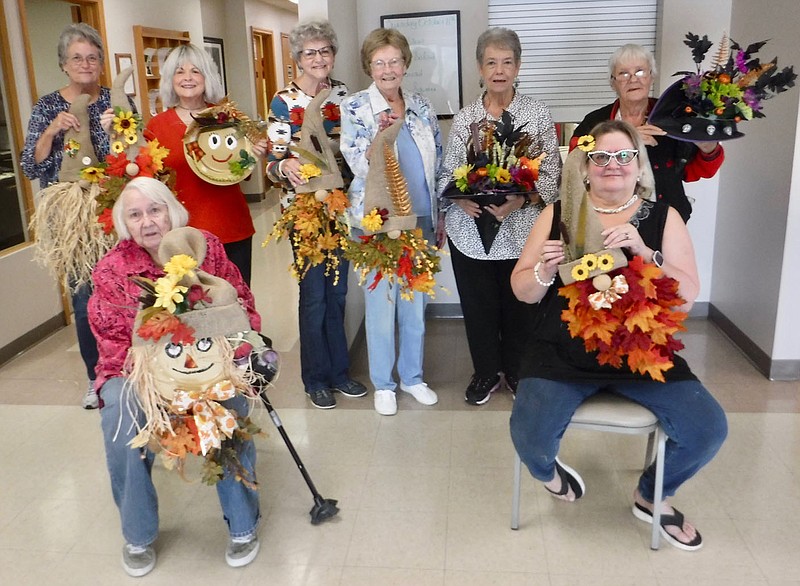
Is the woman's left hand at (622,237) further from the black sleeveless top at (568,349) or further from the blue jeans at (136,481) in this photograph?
the blue jeans at (136,481)

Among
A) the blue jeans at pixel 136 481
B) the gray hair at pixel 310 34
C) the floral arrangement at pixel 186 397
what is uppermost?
the gray hair at pixel 310 34

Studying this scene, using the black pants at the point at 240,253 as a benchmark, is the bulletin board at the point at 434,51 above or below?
above

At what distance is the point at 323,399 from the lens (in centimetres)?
337

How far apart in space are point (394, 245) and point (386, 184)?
237 millimetres

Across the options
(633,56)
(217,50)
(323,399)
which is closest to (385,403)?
(323,399)

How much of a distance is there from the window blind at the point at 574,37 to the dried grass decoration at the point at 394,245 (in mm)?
1765

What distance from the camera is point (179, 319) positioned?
1.98 m

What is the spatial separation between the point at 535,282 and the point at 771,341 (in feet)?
6.16

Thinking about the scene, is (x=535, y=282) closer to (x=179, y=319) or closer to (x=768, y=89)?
(x=179, y=319)

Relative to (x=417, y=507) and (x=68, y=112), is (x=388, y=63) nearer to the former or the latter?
(x=68, y=112)

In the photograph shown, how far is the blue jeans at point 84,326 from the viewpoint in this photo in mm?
3322

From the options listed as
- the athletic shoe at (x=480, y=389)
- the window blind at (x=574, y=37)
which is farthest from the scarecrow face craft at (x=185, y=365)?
the window blind at (x=574, y=37)

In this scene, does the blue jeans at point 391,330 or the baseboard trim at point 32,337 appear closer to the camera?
the blue jeans at point 391,330

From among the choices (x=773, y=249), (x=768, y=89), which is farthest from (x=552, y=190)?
(x=773, y=249)
